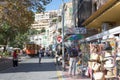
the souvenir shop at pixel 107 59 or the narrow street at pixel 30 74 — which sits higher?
the souvenir shop at pixel 107 59

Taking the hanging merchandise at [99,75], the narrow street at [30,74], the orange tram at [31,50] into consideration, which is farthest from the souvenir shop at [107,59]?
the orange tram at [31,50]

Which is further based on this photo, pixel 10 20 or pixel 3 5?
pixel 10 20

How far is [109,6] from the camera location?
2173 centimetres

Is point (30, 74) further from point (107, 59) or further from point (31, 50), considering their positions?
point (31, 50)

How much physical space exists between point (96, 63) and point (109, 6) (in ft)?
18.4

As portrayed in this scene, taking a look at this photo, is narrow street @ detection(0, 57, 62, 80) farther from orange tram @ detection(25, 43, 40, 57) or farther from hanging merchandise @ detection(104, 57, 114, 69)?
orange tram @ detection(25, 43, 40, 57)

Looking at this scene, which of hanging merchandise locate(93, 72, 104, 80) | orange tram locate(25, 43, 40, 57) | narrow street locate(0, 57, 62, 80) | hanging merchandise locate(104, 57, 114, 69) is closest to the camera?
hanging merchandise locate(104, 57, 114, 69)

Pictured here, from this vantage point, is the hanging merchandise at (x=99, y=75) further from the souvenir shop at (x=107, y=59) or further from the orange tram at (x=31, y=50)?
the orange tram at (x=31, y=50)

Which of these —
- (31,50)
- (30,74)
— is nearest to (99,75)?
(30,74)

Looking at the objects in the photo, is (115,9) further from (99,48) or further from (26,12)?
(26,12)

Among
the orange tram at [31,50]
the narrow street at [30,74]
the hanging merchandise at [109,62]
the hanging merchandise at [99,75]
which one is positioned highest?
the orange tram at [31,50]

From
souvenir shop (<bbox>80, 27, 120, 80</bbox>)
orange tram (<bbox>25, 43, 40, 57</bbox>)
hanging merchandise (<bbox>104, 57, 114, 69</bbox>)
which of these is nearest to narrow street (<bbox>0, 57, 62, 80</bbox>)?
souvenir shop (<bbox>80, 27, 120, 80</bbox>)

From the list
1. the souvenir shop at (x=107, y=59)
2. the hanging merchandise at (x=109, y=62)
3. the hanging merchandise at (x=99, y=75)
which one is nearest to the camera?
the souvenir shop at (x=107, y=59)

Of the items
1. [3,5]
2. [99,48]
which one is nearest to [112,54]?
[99,48]
